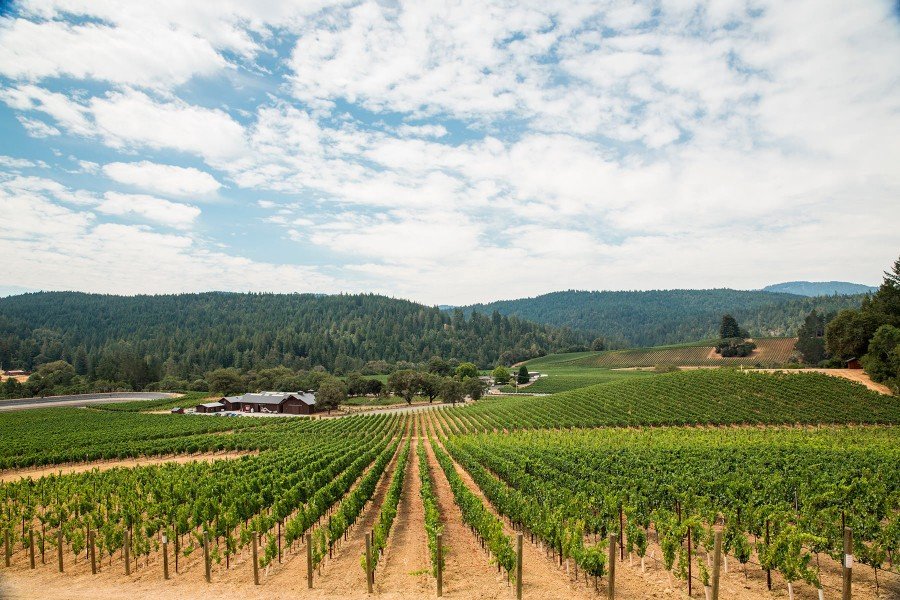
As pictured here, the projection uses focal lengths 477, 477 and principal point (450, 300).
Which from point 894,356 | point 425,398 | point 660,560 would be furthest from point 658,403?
point 425,398

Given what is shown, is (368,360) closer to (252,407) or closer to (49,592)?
(252,407)

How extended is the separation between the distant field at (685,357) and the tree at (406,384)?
6975 cm

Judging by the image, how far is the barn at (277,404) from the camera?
313 ft

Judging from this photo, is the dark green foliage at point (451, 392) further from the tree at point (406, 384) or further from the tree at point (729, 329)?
the tree at point (729, 329)

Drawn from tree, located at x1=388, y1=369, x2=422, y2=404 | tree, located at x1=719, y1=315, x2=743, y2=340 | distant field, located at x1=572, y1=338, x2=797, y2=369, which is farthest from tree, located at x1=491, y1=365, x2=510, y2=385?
tree, located at x1=719, y1=315, x2=743, y2=340

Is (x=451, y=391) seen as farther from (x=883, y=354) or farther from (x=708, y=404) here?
(x=883, y=354)

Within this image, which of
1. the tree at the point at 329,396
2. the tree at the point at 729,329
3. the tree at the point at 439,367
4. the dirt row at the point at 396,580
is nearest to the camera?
the dirt row at the point at 396,580

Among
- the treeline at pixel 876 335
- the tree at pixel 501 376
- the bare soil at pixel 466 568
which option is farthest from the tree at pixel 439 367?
the bare soil at pixel 466 568

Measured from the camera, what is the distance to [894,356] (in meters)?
54.5

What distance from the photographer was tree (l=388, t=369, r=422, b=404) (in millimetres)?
106162

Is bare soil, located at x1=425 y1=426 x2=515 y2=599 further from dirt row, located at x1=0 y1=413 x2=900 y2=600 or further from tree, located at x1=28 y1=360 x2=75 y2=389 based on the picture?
tree, located at x1=28 y1=360 x2=75 y2=389

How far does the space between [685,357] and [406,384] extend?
8808cm

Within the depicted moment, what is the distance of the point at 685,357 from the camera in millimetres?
142750

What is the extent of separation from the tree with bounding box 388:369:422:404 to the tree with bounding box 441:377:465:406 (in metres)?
6.10
